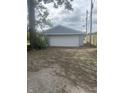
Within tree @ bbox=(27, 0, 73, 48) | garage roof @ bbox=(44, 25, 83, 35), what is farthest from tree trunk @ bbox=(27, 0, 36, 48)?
garage roof @ bbox=(44, 25, 83, 35)

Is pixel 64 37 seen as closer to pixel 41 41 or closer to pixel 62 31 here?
pixel 62 31

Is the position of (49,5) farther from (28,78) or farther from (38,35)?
(28,78)

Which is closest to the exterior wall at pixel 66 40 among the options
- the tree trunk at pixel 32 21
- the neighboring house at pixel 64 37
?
the neighboring house at pixel 64 37

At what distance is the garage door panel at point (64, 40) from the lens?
150 centimetres

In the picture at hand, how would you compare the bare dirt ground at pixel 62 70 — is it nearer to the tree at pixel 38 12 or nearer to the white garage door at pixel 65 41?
the white garage door at pixel 65 41

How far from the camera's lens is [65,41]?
1.51 m

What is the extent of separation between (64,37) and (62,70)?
0.24m

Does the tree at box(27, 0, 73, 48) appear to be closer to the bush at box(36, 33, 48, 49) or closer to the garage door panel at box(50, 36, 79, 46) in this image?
the bush at box(36, 33, 48, 49)

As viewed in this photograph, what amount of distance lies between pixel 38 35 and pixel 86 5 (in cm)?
42

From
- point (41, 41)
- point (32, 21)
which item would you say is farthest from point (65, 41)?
point (32, 21)
